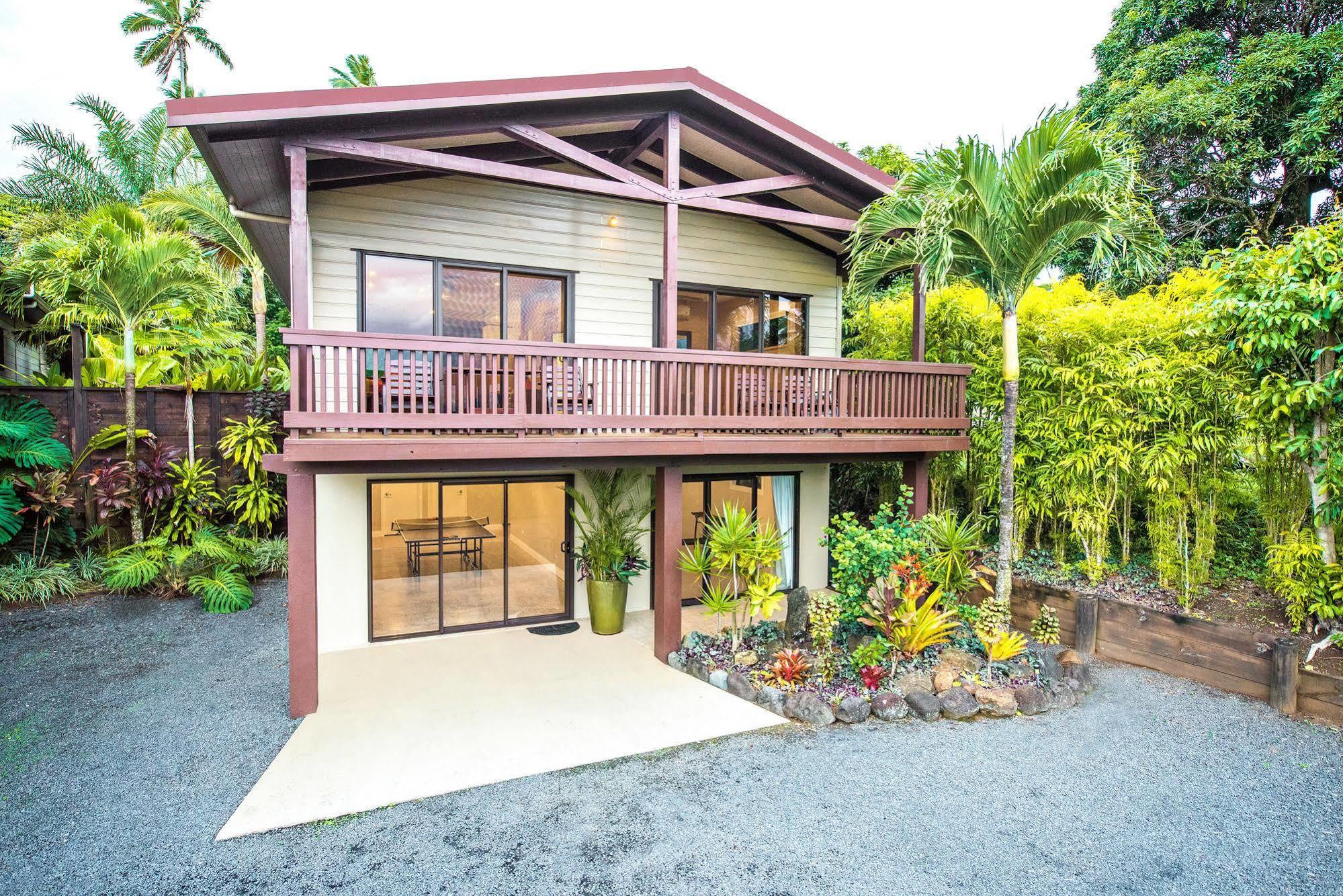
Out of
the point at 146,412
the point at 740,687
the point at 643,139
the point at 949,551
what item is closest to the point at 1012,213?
the point at 949,551

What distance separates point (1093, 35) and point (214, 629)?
1992 centimetres

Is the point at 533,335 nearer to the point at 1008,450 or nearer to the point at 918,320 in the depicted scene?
the point at 918,320

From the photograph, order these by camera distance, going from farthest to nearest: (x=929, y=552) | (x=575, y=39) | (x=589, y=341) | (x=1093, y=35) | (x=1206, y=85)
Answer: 1. (x=575, y=39)
2. (x=1093, y=35)
3. (x=1206, y=85)
4. (x=589, y=341)
5. (x=929, y=552)

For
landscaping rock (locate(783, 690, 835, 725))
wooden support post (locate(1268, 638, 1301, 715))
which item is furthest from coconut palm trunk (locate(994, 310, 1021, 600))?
landscaping rock (locate(783, 690, 835, 725))

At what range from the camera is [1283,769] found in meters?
4.41

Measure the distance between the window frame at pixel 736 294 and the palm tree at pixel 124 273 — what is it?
6.19 meters

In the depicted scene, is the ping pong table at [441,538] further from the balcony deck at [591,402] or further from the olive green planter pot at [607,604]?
the balcony deck at [591,402]

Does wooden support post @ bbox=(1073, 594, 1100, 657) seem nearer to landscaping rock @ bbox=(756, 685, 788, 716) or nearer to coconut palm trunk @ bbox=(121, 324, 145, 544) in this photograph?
landscaping rock @ bbox=(756, 685, 788, 716)

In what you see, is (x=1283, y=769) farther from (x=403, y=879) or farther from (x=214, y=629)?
(x=214, y=629)

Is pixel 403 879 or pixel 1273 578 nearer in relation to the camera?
pixel 403 879

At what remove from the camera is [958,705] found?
5.25m

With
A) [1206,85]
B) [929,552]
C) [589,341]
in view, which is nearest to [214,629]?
[589,341]

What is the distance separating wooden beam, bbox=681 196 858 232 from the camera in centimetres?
627

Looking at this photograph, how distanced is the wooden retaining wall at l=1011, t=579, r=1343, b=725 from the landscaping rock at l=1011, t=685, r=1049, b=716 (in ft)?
5.14
